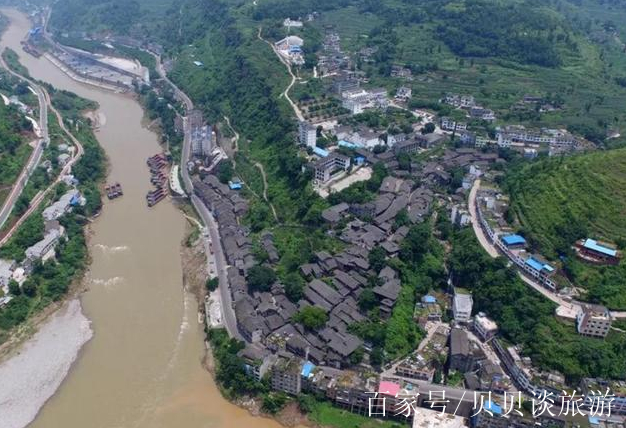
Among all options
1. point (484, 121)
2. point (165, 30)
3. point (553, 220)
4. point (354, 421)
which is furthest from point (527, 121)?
point (165, 30)

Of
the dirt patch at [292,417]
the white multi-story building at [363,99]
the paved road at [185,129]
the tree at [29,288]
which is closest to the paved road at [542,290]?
the dirt patch at [292,417]

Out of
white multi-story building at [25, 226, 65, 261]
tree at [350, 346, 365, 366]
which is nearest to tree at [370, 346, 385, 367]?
tree at [350, 346, 365, 366]

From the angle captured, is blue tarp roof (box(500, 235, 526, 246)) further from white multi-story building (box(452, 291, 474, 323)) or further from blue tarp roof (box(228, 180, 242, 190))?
blue tarp roof (box(228, 180, 242, 190))

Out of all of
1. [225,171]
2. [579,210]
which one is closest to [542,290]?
[579,210]

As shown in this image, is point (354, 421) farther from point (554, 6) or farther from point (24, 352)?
point (554, 6)

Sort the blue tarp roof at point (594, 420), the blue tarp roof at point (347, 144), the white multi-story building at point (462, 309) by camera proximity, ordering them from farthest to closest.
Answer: the blue tarp roof at point (347, 144), the white multi-story building at point (462, 309), the blue tarp roof at point (594, 420)

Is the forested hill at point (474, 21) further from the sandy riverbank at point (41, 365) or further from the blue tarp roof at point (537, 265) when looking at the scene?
the sandy riverbank at point (41, 365)

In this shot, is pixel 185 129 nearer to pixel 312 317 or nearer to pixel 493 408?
pixel 312 317

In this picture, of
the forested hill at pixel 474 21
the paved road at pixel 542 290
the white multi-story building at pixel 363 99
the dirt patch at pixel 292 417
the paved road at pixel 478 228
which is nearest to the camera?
the dirt patch at pixel 292 417
